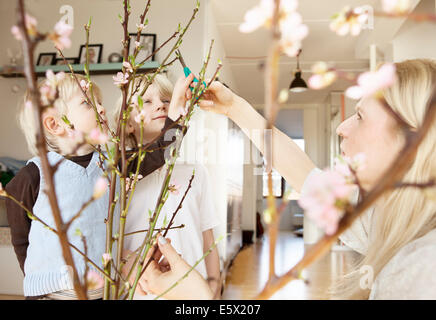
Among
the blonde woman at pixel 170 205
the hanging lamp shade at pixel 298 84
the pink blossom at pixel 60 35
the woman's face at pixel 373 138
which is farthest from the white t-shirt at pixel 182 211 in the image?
the pink blossom at pixel 60 35

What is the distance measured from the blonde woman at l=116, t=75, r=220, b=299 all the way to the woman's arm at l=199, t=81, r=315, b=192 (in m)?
0.17

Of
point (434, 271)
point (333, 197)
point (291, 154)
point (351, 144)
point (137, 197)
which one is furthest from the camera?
point (137, 197)

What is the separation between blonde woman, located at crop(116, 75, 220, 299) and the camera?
2.43 feet

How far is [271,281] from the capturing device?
202mm

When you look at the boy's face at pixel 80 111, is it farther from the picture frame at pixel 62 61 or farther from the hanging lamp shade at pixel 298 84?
the hanging lamp shade at pixel 298 84

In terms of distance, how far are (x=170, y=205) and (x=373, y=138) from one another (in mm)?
482

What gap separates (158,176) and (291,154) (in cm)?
30

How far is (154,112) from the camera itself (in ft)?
2.44

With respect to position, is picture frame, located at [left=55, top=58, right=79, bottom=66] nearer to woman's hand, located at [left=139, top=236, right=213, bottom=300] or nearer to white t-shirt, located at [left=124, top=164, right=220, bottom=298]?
white t-shirt, located at [left=124, top=164, right=220, bottom=298]

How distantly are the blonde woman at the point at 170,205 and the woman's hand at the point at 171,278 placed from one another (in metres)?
0.17

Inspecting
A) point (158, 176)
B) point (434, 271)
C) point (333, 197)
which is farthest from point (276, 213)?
point (158, 176)

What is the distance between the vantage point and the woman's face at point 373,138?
38 centimetres

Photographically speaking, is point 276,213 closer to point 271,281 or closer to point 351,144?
point 271,281

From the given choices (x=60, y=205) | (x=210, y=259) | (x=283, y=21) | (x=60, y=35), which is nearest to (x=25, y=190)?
(x=60, y=205)
